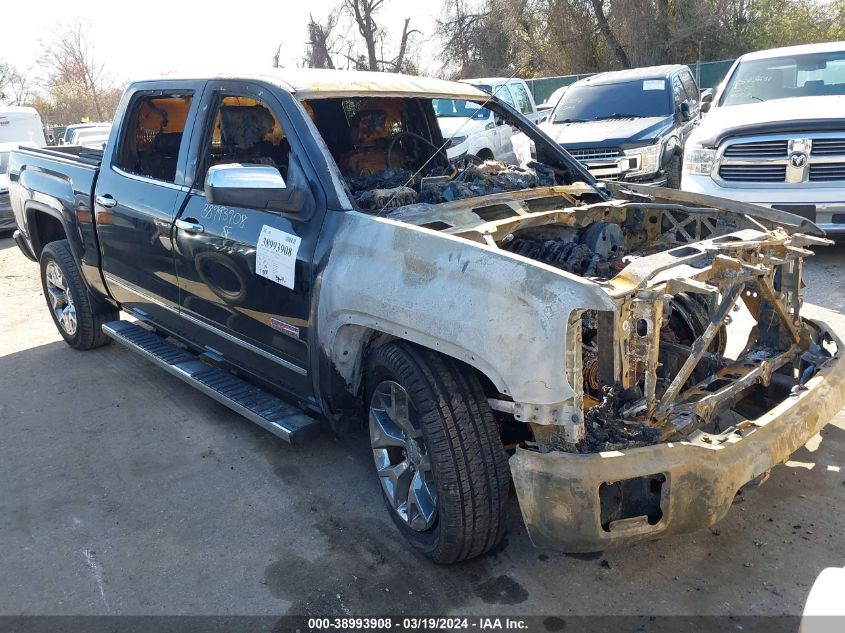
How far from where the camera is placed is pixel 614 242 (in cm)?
370

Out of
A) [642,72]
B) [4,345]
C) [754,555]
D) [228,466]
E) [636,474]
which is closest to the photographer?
[636,474]

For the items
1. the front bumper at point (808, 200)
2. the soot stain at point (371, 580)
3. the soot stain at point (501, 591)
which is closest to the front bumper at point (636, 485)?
the soot stain at point (501, 591)

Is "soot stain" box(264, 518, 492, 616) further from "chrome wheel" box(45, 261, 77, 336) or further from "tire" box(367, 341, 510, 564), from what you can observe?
"chrome wheel" box(45, 261, 77, 336)

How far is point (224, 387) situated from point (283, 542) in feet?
3.56

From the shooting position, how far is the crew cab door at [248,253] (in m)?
3.27

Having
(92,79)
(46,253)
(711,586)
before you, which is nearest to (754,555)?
(711,586)

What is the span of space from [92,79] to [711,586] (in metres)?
41.4

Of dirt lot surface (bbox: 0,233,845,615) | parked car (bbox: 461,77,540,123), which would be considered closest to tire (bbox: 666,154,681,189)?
parked car (bbox: 461,77,540,123)

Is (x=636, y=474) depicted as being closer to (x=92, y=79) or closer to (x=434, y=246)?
(x=434, y=246)

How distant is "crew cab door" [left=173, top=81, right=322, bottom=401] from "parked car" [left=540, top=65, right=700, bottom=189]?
240 inches

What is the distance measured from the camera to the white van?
57.9 ft

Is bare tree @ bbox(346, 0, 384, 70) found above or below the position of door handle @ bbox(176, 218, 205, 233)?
above

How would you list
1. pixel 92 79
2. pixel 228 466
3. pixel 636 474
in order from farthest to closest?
1. pixel 92 79
2. pixel 228 466
3. pixel 636 474

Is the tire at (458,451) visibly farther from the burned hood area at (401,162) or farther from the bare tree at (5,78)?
the bare tree at (5,78)
